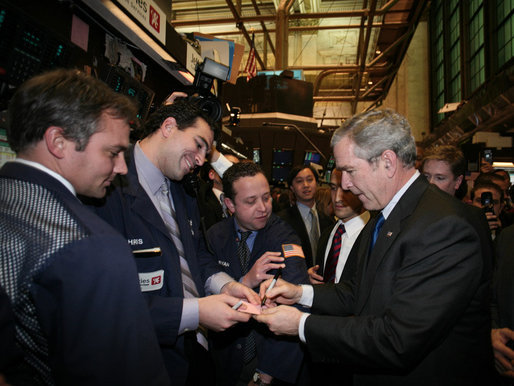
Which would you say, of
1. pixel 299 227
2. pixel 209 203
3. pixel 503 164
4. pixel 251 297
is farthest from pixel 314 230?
pixel 503 164

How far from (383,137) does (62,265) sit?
134 cm

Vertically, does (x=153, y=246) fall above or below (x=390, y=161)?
below

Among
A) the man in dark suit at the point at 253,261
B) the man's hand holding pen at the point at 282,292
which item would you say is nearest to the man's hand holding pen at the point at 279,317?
the man's hand holding pen at the point at 282,292

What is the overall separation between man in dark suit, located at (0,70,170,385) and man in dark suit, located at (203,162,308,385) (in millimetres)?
1006

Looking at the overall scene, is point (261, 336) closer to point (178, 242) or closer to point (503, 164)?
point (178, 242)

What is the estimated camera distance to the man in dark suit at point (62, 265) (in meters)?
0.87

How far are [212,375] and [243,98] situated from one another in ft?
25.4

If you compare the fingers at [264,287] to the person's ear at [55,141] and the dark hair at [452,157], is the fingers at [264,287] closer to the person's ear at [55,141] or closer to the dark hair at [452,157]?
the person's ear at [55,141]

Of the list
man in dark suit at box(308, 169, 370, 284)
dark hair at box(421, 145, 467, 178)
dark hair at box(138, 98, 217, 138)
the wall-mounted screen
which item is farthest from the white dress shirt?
the wall-mounted screen

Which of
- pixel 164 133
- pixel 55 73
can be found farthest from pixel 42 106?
pixel 164 133

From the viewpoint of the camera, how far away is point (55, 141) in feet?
3.50

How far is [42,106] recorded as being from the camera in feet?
3.46

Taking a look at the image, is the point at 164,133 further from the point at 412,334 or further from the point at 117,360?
the point at 412,334

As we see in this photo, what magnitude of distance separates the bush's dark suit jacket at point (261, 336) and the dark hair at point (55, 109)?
1287 millimetres
